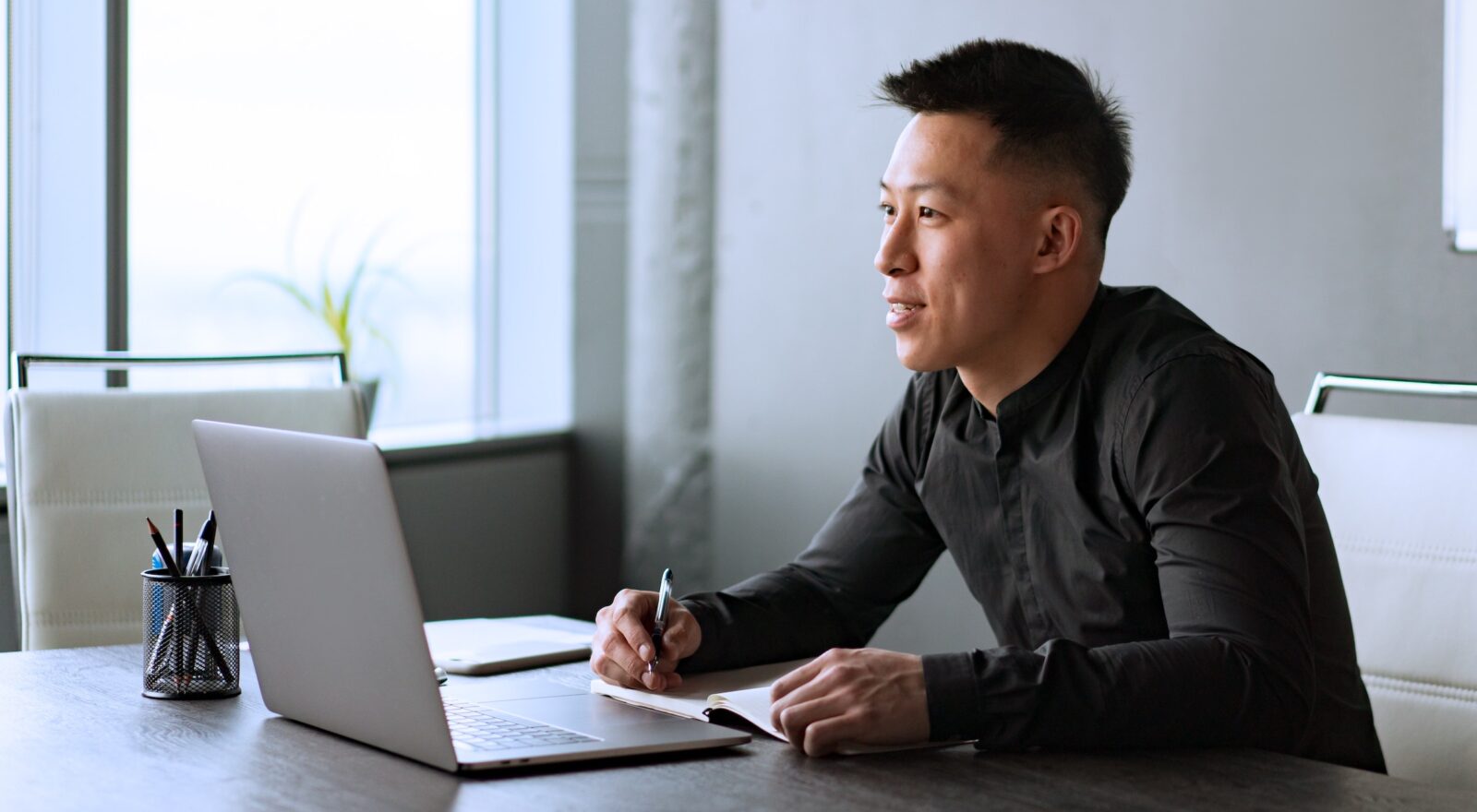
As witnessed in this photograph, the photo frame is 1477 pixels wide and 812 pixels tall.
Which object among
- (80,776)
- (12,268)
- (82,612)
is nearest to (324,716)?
(80,776)

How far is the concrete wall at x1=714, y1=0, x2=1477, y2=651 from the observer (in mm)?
2713

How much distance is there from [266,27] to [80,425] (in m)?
1.73

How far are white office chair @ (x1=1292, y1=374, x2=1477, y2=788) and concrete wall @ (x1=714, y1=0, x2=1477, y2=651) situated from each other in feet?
3.83

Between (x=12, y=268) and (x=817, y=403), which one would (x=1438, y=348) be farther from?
(x=12, y=268)

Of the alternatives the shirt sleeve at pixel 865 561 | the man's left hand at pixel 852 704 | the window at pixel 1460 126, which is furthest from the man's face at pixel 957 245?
the window at pixel 1460 126

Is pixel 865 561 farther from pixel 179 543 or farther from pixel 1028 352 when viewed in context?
pixel 179 543

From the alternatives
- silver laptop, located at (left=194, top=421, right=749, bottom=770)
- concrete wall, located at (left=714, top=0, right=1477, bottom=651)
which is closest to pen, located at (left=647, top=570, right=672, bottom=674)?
silver laptop, located at (left=194, top=421, right=749, bottom=770)

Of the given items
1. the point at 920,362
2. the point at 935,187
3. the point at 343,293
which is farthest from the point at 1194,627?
the point at 343,293

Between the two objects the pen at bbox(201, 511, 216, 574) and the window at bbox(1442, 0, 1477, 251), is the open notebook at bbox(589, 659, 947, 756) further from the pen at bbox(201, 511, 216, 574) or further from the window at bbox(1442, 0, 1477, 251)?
the window at bbox(1442, 0, 1477, 251)

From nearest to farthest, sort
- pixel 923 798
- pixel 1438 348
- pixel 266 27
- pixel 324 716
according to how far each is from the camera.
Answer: pixel 923 798 < pixel 324 716 < pixel 1438 348 < pixel 266 27

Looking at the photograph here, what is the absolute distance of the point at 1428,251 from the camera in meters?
2.68

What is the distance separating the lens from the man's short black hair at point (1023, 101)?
1.62 metres

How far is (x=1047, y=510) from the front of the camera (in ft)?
5.22

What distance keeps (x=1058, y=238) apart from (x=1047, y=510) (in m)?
0.30
